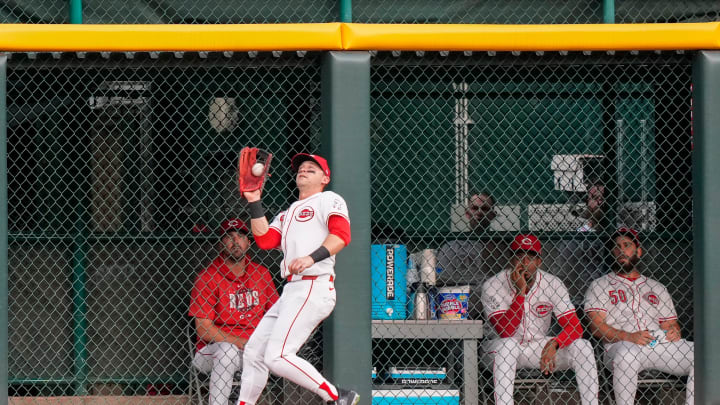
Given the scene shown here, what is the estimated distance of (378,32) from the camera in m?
5.32

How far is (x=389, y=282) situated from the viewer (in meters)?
6.09

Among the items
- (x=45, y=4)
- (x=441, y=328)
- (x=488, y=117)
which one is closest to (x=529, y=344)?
(x=441, y=328)

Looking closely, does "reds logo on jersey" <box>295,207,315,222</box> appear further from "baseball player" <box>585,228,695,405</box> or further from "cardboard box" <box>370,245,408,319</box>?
"baseball player" <box>585,228,695,405</box>

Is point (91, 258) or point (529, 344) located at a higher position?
point (91, 258)

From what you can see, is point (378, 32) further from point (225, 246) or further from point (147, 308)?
point (147, 308)

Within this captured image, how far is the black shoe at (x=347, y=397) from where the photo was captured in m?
5.10

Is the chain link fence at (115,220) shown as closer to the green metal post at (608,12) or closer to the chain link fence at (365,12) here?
the chain link fence at (365,12)

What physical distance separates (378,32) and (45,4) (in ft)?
7.05

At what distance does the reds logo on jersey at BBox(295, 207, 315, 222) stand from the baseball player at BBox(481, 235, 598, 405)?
1711 millimetres

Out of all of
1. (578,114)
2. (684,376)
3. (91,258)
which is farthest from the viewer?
(578,114)

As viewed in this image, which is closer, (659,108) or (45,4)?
(45,4)

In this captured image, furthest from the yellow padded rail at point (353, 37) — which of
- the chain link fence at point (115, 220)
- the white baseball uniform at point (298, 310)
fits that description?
the chain link fence at point (115, 220)

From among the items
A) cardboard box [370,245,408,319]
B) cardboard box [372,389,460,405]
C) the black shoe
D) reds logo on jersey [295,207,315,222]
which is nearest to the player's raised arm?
reds logo on jersey [295,207,315,222]

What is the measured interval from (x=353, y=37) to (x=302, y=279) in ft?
4.46
